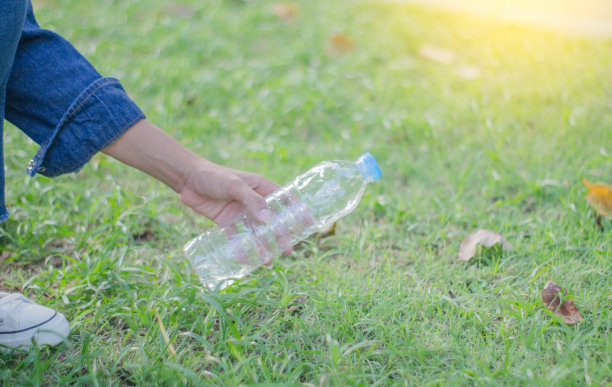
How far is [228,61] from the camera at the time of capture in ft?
11.9

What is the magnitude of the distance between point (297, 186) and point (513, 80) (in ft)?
6.11

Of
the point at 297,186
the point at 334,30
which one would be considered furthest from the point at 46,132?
the point at 334,30

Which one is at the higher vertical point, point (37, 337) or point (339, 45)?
point (339, 45)

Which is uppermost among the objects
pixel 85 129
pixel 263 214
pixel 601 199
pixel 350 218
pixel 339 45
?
pixel 85 129

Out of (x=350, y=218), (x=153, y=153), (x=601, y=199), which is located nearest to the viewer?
(x=153, y=153)

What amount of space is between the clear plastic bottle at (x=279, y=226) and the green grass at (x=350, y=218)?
0.08 metres

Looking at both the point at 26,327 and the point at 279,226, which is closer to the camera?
the point at 26,327

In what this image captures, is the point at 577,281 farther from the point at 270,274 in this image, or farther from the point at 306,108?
the point at 306,108

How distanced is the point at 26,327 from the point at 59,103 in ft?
2.41

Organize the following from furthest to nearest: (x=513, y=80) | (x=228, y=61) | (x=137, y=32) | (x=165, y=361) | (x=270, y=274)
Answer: (x=137, y=32)
(x=228, y=61)
(x=513, y=80)
(x=270, y=274)
(x=165, y=361)

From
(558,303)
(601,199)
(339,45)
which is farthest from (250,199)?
(339,45)

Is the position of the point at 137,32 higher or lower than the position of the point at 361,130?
higher

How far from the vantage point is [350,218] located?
224 centimetres

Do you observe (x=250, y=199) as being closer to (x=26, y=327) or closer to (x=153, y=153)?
(x=153, y=153)
